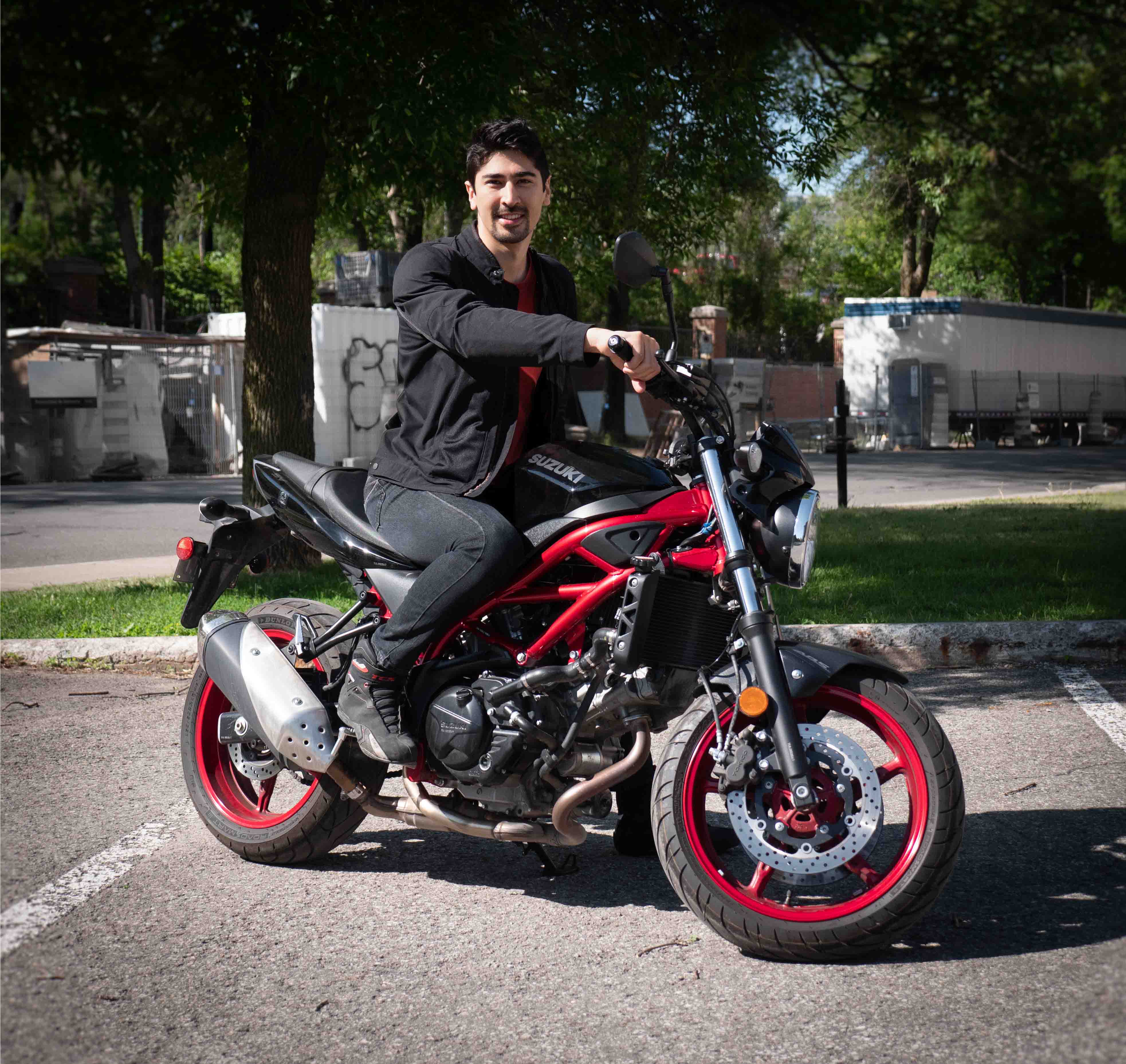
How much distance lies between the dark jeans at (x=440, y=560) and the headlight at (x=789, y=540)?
2.06 feet

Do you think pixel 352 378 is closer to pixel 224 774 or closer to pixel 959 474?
pixel 959 474

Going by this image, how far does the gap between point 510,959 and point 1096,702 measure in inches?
144

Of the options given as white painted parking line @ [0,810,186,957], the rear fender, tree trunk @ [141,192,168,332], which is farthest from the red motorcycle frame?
tree trunk @ [141,192,168,332]

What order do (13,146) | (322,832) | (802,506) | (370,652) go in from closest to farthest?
(13,146)
(802,506)
(370,652)
(322,832)

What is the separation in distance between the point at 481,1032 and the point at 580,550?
1.18 meters

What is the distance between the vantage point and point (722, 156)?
37.7ft

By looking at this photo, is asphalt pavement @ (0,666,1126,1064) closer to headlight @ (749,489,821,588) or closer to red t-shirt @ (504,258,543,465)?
headlight @ (749,489,821,588)

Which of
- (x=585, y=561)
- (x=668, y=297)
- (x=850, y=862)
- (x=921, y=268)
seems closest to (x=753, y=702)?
(x=850, y=862)

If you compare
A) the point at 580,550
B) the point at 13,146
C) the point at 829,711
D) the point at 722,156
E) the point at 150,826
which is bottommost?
the point at 150,826

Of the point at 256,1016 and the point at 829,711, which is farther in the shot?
the point at 829,711

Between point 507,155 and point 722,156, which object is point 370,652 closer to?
point 507,155

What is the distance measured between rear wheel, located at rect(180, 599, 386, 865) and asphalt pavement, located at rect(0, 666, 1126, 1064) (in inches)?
3.6

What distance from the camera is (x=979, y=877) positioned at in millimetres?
3727

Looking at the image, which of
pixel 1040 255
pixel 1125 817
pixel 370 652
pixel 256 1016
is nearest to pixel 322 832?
pixel 370 652
